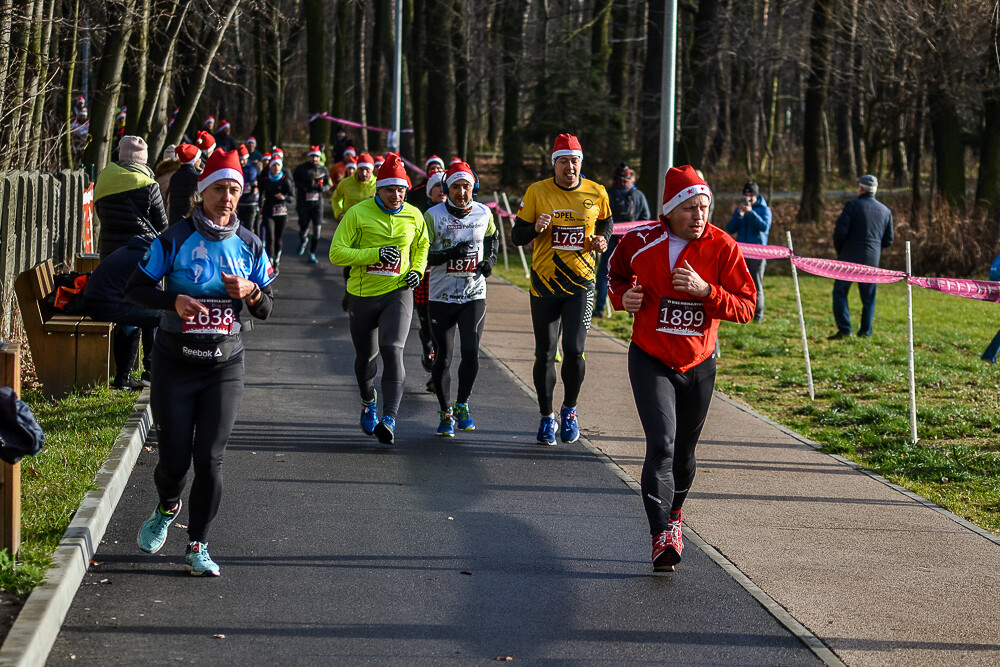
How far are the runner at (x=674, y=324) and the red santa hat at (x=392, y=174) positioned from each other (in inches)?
119

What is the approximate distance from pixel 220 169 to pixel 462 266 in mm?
3680

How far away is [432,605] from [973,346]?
12.0 meters

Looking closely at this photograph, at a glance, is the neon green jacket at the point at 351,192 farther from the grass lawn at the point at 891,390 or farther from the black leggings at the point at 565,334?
the black leggings at the point at 565,334

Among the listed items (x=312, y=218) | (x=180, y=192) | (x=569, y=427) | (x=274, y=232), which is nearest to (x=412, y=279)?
(x=569, y=427)

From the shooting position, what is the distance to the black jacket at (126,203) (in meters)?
10.6

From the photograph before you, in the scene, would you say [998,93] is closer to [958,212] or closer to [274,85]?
[958,212]

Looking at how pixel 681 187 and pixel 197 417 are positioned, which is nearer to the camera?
pixel 197 417

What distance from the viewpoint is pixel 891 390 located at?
486 inches

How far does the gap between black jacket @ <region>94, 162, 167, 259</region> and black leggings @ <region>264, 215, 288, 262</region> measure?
959 cm

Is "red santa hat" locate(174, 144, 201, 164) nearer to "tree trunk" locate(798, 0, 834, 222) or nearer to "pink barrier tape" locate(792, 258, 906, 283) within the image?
"pink barrier tape" locate(792, 258, 906, 283)

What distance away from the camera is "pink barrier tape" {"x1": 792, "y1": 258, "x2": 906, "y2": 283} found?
11.2m

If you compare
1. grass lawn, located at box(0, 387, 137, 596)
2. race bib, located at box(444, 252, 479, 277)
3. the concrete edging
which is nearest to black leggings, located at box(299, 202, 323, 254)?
grass lawn, located at box(0, 387, 137, 596)

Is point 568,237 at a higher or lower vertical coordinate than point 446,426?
higher

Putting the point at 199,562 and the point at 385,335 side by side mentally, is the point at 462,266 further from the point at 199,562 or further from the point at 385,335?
the point at 199,562
